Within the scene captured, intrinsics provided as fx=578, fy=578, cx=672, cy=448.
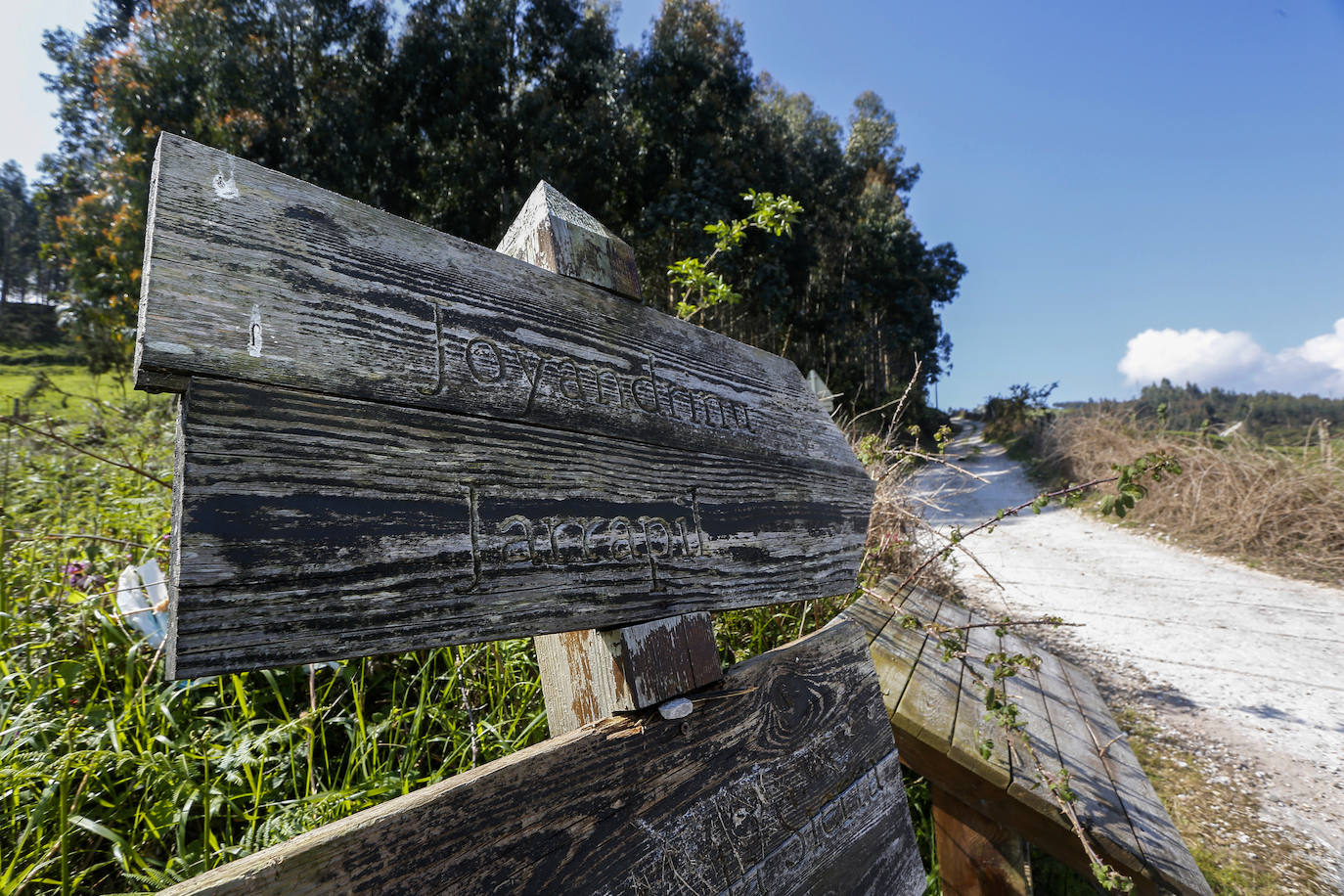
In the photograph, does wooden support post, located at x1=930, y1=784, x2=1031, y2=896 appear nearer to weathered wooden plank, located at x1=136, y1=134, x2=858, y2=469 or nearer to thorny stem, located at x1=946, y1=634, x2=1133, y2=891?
thorny stem, located at x1=946, y1=634, x2=1133, y2=891

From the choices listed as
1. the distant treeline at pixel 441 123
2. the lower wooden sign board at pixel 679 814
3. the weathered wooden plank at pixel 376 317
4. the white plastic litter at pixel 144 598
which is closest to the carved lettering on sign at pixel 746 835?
the lower wooden sign board at pixel 679 814

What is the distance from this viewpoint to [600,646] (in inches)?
32.1

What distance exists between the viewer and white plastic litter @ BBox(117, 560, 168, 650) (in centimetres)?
167

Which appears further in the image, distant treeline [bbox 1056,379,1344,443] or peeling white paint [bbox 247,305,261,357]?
distant treeline [bbox 1056,379,1344,443]

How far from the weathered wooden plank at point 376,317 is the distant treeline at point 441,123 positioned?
616cm

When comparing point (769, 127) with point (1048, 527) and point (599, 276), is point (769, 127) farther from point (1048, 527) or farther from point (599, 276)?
point (599, 276)

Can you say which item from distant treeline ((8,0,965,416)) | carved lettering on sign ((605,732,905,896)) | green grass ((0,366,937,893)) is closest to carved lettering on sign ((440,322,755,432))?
carved lettering on sign ((605,732,905,896))

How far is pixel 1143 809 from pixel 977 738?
0.59 meters

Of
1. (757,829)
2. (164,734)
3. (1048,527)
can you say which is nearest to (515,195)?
(1048,527)

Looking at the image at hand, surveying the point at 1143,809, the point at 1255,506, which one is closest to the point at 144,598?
the point at 1143,809

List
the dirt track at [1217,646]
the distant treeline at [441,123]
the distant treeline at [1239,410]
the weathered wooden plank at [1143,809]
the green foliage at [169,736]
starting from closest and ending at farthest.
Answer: the green foliage at [169,736] → the weathered wooden plank at [1143,809] → the dirt track at [1217,646] → the distant treeline at [1239,410] → the distant treeline at [441,123]

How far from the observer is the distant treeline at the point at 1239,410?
6.24m

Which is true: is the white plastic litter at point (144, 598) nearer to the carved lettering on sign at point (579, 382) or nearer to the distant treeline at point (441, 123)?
the carved lettering on sign at point (579, 382)

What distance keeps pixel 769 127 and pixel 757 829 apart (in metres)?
14.5
